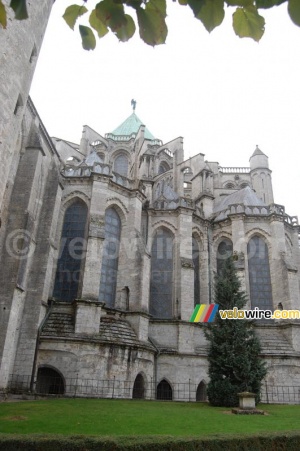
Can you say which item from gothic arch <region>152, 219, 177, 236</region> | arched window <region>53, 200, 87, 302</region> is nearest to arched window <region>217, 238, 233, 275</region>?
gothic arch <region>152, 219, 177, 236</region>

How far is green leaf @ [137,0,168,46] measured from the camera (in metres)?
2.39

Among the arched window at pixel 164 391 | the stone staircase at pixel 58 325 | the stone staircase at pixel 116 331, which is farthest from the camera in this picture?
the arched window at pixel 164 391

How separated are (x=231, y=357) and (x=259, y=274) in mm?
9759

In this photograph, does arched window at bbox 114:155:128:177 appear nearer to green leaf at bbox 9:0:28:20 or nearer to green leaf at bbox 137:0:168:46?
green leaf at bbox 137:0:168:46

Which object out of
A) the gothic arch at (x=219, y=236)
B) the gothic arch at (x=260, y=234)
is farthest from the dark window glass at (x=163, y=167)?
the gothic arch at (x=260, y=234)

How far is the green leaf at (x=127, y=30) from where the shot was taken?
247cm

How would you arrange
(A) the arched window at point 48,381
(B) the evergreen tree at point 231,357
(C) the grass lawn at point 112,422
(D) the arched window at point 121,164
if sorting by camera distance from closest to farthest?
(C) the grass lawn at point 112,422
(B) the evergreen tree at point 231,357
(A) the arched window at point 48,381
(D) the arched window at point 121,164

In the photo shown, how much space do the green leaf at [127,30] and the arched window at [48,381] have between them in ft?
56.1

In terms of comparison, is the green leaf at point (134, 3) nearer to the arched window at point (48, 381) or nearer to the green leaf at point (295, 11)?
the green leaf at point (295, 11)

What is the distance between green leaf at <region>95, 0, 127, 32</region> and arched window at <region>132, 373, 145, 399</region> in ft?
61.0

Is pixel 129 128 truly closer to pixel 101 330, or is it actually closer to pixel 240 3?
pixel 101 330

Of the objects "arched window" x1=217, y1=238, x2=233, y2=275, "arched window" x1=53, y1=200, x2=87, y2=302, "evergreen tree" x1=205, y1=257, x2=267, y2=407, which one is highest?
"arched window" x1=217, y1=238, x2=233, y2=275

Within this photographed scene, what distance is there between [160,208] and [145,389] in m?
11.2

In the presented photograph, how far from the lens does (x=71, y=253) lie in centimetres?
2048
